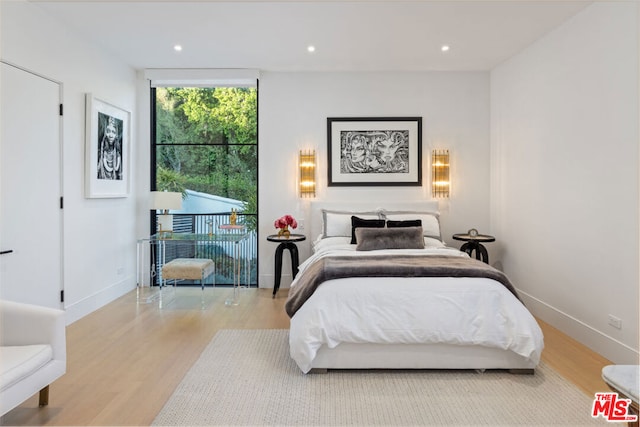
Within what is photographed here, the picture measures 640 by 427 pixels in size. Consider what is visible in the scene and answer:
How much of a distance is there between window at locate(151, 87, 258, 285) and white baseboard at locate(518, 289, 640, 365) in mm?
3428

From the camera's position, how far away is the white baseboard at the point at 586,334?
10.0ft

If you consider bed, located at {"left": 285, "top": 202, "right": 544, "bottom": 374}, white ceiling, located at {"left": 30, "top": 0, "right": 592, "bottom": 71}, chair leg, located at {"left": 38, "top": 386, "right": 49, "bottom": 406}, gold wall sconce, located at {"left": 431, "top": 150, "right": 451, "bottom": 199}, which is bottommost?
chair leg, located at {"left": 38, "top": 386, "right": 49, "bottom": 406}

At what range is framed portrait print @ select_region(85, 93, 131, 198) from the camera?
4246 mm

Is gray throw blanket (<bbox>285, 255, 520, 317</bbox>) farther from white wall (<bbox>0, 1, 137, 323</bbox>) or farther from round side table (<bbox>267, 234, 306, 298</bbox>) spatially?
white wall (<bbox>0, 1, 137, 323</bbox>)

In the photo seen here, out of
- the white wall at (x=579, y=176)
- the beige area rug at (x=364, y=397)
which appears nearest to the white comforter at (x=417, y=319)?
the beige area rug at (x=364, y=397)

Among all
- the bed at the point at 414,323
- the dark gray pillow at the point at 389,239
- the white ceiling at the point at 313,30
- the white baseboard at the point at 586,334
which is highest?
the white ceiling at the point at 313,30

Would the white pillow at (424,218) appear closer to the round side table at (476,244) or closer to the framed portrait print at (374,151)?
the round side table at (476,244)

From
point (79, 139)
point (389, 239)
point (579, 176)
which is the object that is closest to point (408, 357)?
point (389, 239)

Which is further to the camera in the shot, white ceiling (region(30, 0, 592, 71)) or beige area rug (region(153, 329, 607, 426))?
white ceiling (region(30, 0, 592, 71))

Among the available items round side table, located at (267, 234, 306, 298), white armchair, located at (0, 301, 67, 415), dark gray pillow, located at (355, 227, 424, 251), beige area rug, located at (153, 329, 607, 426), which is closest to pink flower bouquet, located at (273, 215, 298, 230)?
round side table, located at (267, 234, 306, 298)

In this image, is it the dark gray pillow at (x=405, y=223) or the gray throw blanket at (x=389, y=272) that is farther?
the dark gray pillow at (x=405, y=223)

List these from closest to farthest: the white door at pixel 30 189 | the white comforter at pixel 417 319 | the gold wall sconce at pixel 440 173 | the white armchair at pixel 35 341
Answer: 1. the white armchair at pixel 35 341
2. the white comforter at pixel 417 319
3. the white door at pixel 30 189
4. the gold wall sconce at pixel 440 173

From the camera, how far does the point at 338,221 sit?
16.3 feet

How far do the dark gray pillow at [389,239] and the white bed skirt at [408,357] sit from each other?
4.92 feet
